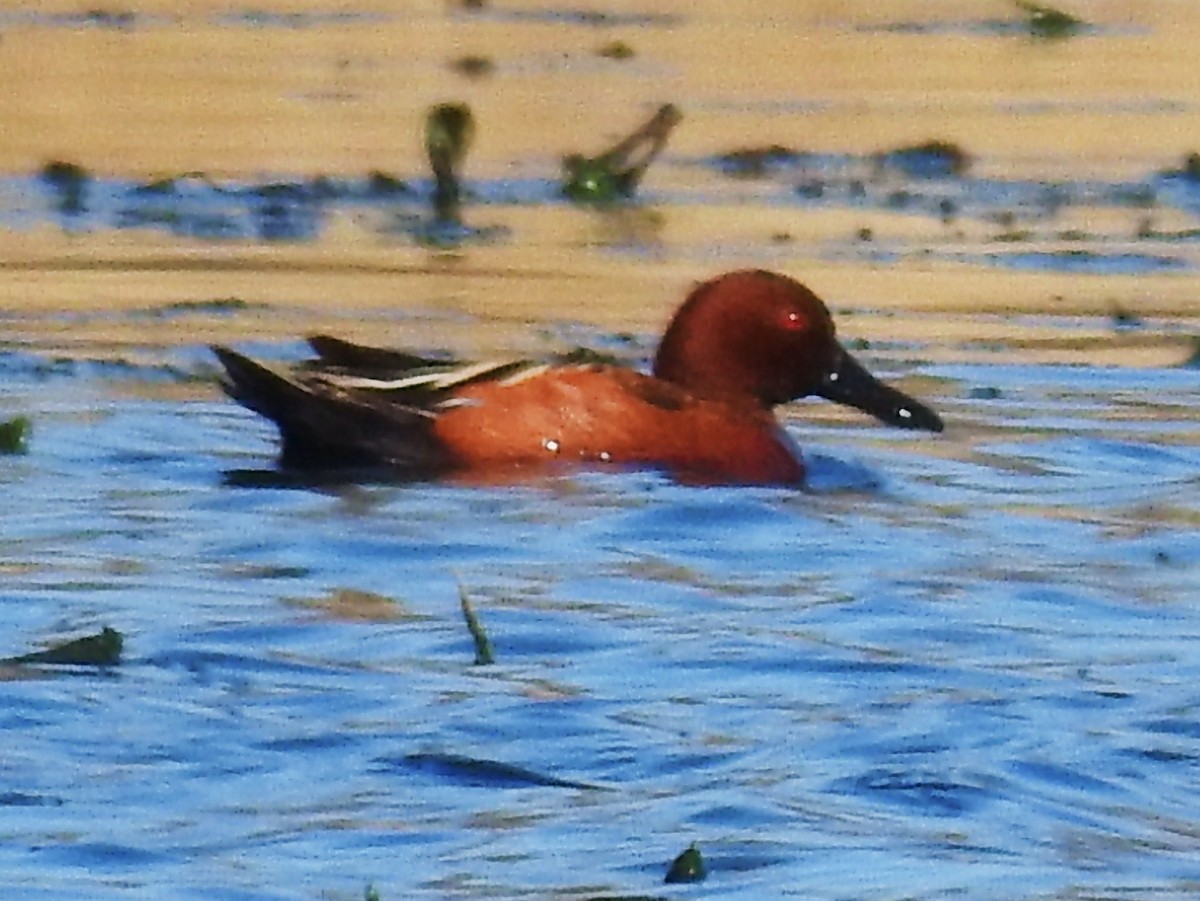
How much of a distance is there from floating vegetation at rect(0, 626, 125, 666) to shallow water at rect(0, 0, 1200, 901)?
0.28 feet

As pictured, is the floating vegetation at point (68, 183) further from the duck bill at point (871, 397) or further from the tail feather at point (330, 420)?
the tail feather at point (330, 420)

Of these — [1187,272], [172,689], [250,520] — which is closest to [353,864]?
[172,689]

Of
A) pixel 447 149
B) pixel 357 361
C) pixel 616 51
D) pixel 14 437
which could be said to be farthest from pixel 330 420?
pixel 616 51

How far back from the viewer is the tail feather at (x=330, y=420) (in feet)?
29.6

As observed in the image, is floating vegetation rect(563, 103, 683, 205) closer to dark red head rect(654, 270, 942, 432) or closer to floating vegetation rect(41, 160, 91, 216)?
floating vegetation rect(41, 160, 91, 216)

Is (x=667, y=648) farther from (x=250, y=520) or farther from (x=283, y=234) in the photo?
(x=283, y=234)

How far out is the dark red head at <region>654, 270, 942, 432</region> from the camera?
974 centimetres

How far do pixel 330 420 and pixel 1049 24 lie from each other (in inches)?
444

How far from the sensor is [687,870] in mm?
5590

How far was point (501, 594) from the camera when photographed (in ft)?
25.3

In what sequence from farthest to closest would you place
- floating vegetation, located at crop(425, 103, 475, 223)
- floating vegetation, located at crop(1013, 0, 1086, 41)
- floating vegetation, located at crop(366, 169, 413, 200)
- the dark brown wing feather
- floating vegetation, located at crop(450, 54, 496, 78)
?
floating vegetation, located at crop(1013, 0, 1086, 41), floating vegetation, located at crop(450, 54, 496, 78), floating vegetation, located at crop(366, 169, 413, 200), floating vegetation, located at crop(425, 103, 475, 223), the dark brown wing feather

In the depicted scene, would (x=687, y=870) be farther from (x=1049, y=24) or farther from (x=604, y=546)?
(x=1049, y=24)

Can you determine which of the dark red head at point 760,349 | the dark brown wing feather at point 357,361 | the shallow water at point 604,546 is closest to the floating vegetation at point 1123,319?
the shallow water at point 604,546

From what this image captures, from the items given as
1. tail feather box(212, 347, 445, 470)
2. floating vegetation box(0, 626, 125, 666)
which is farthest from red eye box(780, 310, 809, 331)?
floating vegetation box(0, 626, 125, 666)
